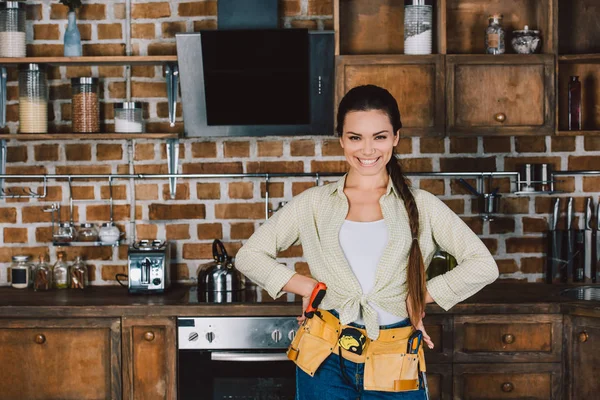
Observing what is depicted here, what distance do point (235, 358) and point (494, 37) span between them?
166 cm

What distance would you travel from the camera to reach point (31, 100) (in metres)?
3.17

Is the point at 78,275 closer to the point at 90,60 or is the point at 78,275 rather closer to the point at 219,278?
the point at 219,278

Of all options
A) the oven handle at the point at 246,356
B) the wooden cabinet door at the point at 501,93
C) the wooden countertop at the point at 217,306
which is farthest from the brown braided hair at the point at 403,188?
the wooden cabinet door at the point at 501,93

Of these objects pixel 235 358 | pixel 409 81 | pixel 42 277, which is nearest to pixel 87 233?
pixel 42 277

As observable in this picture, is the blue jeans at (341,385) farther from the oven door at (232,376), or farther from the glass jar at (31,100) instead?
the glass jar at (31,100)

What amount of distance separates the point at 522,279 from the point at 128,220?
70.4 inches

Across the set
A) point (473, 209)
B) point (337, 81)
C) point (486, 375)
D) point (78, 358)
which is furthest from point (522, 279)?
point (78, 358)

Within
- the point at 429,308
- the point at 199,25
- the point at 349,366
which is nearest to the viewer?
the point at 349,366

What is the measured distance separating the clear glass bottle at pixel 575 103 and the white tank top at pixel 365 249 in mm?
1617

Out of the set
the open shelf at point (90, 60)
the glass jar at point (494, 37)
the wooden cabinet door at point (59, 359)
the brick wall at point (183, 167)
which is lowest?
the wooden cabinet door at point (59, 359)

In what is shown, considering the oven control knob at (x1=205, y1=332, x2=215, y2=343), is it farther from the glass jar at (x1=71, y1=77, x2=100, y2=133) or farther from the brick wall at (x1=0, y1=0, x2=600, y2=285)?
the glass jar at (x1=71, y1=77, x2=100, y2=133)

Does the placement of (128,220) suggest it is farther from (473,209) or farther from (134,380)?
(473,209)

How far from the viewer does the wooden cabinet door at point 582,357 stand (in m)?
2.73

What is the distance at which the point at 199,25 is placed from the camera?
→ 10.9 feet
